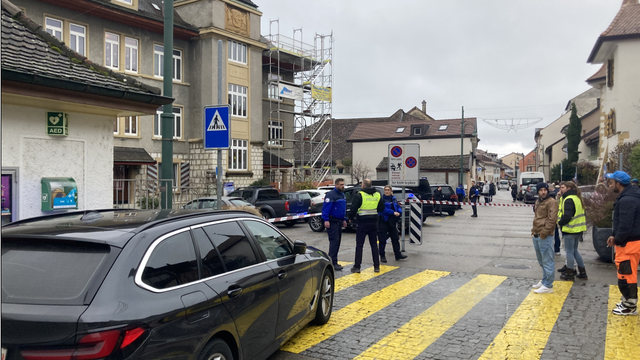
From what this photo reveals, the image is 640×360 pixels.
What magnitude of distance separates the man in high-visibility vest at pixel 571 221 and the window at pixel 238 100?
A: 25088 millimetres

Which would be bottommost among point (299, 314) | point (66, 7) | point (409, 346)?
point (409, 346)

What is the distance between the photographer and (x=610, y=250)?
10.7 meters

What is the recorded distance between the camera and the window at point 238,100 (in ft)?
103

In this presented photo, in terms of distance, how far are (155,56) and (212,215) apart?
2712 cm

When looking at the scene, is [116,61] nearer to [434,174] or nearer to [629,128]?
[629,128]

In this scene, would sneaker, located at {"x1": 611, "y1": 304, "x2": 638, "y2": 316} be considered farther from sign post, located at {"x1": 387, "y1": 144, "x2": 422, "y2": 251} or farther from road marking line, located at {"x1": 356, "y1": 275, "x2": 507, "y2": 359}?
sign post, located at {"x1": 387, "y1": 144, "x2": 422, "y2": 251}

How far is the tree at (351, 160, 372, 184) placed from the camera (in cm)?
5055

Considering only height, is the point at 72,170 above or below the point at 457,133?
below

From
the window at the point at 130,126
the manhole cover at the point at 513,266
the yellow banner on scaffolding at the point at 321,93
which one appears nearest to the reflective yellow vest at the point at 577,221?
the manhole cover at the point at 513,266

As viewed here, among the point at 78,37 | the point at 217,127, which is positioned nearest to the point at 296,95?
the point at 78,37

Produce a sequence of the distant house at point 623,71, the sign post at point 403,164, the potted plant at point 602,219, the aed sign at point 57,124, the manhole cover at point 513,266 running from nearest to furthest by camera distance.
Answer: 1. the aed sign at point 57,124
2. the manhole cover at point 513,266
3. the potted plant at point 602,219
4. the sign post at point 403,164
5. the distant house at point 623,71

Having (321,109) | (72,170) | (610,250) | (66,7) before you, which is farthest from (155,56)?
(610,250)

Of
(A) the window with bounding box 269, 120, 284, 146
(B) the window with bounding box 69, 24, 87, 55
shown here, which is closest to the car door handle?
(B) the window with bounding box 69, 24, 87, 55

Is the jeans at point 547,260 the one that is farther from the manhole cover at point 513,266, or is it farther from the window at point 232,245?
the window at point 232,245
